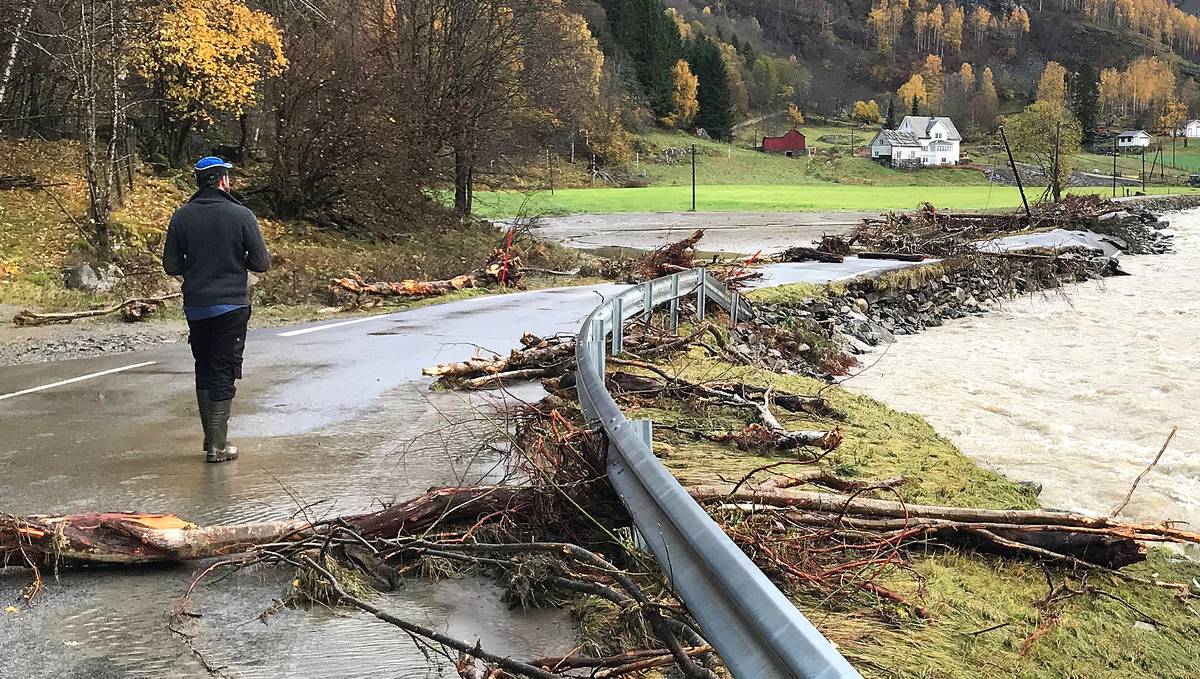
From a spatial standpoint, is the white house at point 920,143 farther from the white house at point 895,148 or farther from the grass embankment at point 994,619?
the grass embankment at point 994,619

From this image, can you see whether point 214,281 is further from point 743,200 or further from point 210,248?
point 743,200

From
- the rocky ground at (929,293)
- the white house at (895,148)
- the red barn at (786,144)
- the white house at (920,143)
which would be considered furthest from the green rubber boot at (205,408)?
the red barn at (786,144)

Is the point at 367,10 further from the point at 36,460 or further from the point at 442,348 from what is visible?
the point at 36,460

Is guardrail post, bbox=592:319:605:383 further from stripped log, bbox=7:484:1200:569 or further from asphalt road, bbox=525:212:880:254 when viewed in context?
asphalt road, bbox=525:212:880:254

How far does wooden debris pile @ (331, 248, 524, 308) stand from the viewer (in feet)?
64.6

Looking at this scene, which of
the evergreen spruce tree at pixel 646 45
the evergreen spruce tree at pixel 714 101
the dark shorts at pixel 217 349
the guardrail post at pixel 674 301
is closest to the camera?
the dark shorts at pixel 217 349

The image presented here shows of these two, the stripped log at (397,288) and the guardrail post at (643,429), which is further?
the stripped log at (397,288)

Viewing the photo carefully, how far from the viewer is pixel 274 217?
2878 centimetres

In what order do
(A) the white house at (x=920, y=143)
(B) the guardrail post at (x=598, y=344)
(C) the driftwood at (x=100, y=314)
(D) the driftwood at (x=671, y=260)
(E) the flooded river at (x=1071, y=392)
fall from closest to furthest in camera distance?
(B) the guardrail post at (x=598, y=344) < (E) the flooded river at (x=1071, y=392) < (C) the driftwood at (x=100, y=314) < (D) the driftwood at (x=671, y=260) < (A) the white house at (x=920, y=143)

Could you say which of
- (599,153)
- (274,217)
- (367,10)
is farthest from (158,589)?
(599,153)

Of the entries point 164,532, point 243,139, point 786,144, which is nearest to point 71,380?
point 164,532

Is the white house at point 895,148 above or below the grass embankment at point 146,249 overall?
above

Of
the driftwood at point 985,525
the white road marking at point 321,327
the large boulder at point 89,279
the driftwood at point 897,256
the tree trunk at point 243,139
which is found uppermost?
the tree trunk at point 243,139

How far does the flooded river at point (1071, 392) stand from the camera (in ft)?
29.1
